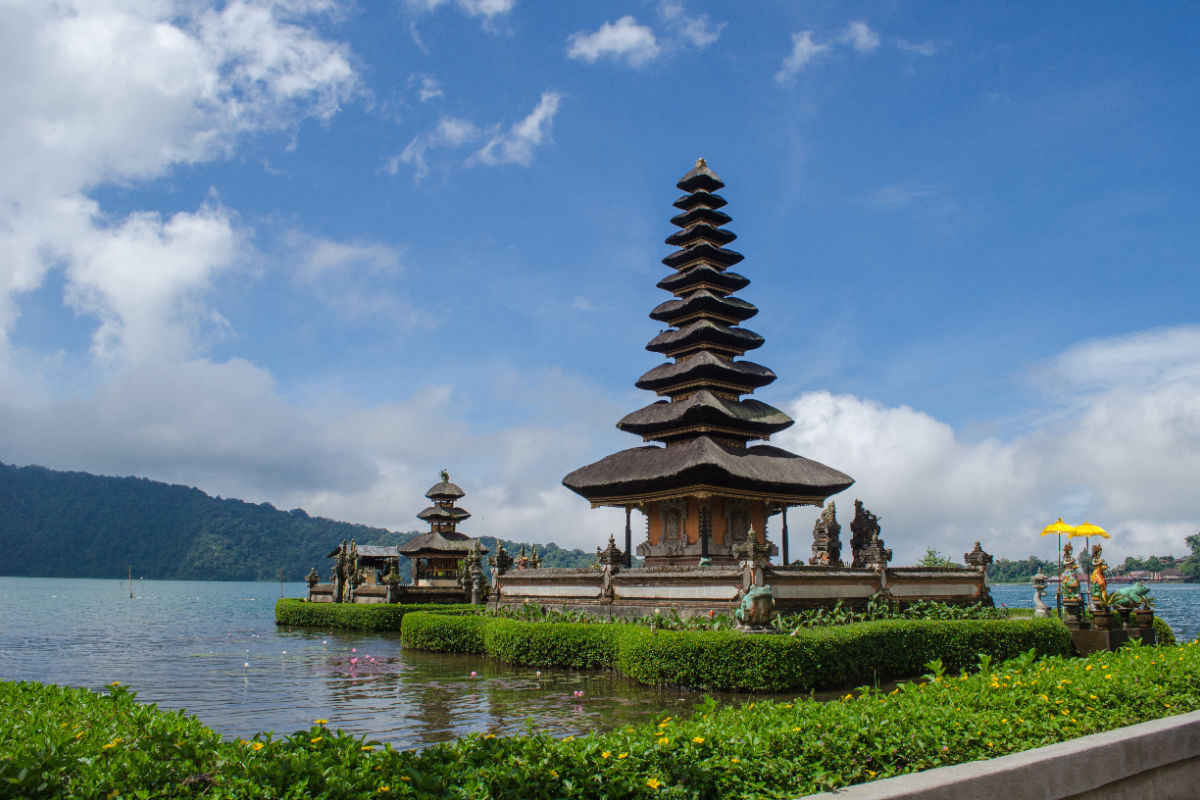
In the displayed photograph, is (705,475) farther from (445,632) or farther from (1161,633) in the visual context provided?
(1161,633)

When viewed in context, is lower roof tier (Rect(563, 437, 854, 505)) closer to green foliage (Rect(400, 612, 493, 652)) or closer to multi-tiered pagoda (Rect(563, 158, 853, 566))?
multi-tiered pagoda (Rect(563, 158, 853, 566))

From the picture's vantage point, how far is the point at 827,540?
98.6ft

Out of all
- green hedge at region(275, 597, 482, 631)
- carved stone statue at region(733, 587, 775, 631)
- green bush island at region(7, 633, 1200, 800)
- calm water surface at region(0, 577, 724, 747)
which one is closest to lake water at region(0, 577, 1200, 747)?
calm water surface at region(0, 577, 724, 747)

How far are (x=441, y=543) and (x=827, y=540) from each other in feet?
95.3

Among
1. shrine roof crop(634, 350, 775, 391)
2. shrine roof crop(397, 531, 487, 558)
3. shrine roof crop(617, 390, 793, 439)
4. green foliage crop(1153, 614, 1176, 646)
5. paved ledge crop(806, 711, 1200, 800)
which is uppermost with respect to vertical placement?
shrine roof crop(634, 350, 775, 391)

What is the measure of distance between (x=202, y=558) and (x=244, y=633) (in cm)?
15269

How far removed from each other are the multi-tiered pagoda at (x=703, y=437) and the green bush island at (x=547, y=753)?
1956 cm

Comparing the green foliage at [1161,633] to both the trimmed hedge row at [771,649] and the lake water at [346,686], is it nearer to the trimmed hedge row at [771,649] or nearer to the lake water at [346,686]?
the trimmed hedge row at [771,649]

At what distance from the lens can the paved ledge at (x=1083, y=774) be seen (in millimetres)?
5363

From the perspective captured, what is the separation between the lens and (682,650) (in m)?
16.9

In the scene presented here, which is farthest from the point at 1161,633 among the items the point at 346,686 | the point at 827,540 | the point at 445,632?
the point at 346,686

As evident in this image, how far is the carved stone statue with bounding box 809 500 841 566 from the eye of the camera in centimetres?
2991

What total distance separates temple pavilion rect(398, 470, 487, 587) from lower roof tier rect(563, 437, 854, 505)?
2224cm

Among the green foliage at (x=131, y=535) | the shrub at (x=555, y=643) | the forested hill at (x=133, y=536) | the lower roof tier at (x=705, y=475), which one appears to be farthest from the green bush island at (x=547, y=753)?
the green foliage at (x=131, y=535)
